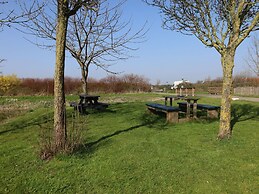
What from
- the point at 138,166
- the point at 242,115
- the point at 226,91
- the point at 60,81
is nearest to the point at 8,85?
the point at 242,115

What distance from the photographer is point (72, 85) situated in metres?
34.9

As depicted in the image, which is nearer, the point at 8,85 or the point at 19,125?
the point at 19,125

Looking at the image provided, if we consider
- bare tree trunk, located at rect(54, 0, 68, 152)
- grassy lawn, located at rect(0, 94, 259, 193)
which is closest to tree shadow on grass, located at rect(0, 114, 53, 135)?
grassy lawn, located at rect(0, 94, 259, 193)

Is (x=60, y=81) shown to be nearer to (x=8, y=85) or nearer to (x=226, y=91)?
(x=226, y=91)

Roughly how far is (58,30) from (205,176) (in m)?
4.03

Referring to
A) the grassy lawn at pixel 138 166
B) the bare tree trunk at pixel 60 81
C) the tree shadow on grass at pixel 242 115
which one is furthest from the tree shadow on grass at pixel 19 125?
the tree shadow on grass at pixel 242 115

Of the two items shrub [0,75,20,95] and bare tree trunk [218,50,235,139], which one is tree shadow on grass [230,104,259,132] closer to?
bare tree trunk [218,50,235,139]

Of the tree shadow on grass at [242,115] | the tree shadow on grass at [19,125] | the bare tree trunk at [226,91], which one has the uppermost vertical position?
the bare tree trunk at [226,91]

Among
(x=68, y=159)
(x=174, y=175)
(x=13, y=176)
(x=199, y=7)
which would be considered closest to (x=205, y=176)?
(x=174, y=175)

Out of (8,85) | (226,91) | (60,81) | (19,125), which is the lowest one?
(19,125)

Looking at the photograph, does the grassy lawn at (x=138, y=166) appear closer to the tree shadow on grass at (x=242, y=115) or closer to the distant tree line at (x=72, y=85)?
the tree shadow on grass at (x=242, y=115)

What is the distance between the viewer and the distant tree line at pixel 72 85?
30.4 meters

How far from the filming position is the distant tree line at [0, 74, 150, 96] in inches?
1198

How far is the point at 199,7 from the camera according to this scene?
22.3 ft
